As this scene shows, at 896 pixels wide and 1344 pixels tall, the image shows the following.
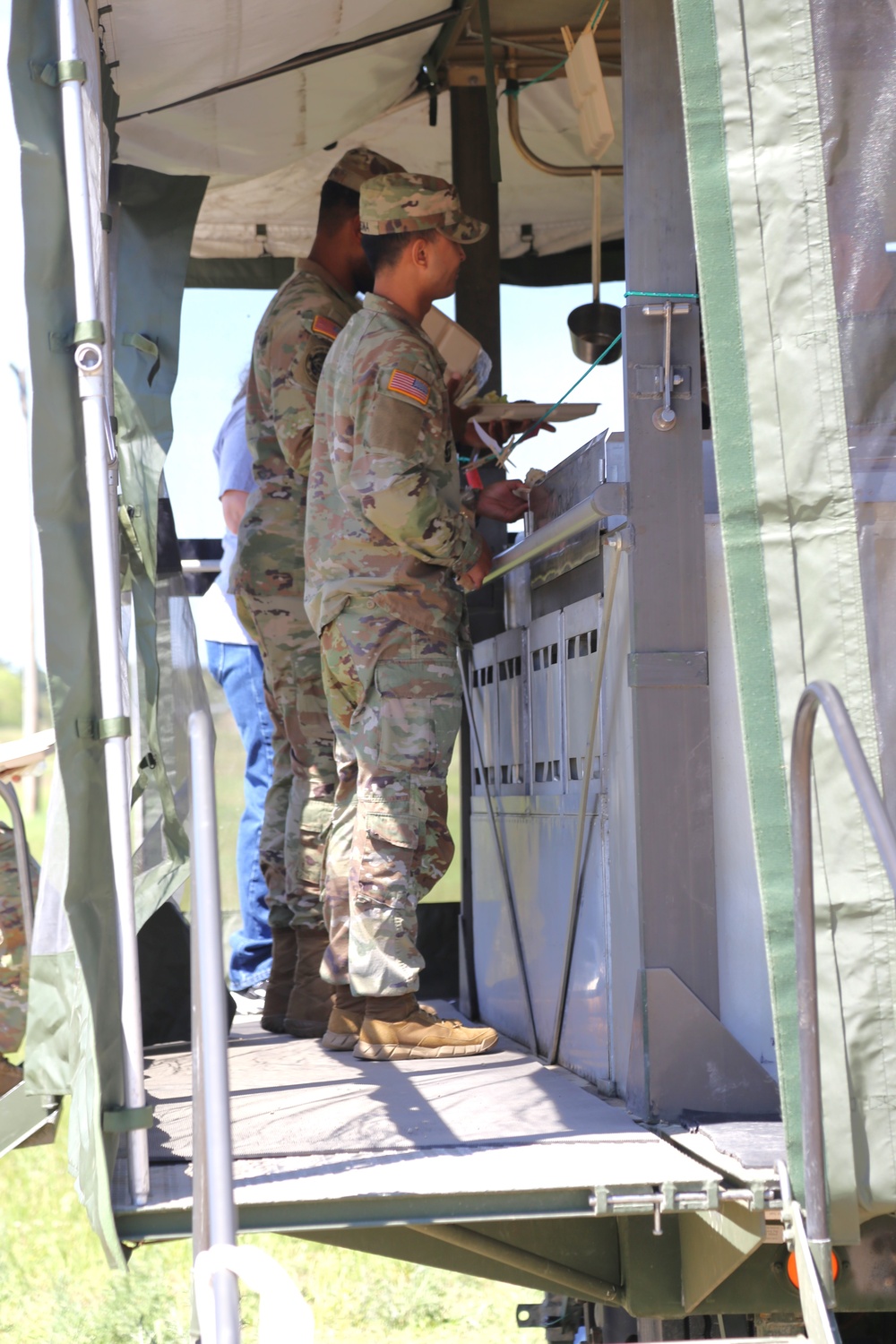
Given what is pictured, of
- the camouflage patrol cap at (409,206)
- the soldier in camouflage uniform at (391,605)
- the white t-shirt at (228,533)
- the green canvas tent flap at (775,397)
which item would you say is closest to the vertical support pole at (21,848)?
the soldier in camouflage uniform at (391,605)

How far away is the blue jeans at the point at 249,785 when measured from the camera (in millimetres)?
4879

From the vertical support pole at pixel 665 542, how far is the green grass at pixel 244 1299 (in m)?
2.42

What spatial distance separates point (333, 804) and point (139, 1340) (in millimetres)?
2389

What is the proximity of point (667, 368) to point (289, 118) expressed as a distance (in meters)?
1.89

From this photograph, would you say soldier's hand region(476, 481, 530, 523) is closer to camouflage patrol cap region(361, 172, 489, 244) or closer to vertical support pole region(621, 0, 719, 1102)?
camouflage patrol cap region(361, 172, 489, 244)

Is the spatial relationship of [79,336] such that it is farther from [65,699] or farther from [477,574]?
[477,574]

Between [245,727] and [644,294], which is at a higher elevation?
[644,294]

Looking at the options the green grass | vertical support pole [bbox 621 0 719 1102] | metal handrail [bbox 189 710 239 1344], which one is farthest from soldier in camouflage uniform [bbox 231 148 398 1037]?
metal handrail [bbox 189 710 239 1344]

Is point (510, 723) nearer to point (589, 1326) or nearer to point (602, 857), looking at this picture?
point (602, 857)

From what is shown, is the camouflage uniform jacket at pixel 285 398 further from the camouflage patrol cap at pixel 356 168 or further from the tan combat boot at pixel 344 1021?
the tan combat boot at pixel 344 1021

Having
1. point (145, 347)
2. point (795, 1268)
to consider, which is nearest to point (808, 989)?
point (795, 1268)

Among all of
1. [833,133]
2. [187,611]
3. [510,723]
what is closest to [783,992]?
[833,133]

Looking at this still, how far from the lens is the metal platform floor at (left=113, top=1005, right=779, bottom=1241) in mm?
2084

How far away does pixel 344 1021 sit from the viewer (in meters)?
3.43
